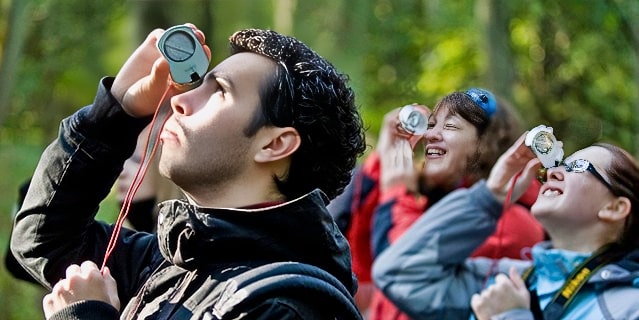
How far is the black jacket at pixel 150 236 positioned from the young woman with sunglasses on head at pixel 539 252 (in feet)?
2.63

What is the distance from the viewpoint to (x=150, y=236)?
8.71 feet

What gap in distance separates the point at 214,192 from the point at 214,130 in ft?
0.44

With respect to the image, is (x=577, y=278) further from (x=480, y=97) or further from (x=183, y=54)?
(x=183, y=54)

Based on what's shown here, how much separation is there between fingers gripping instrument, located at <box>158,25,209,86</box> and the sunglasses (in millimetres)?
839

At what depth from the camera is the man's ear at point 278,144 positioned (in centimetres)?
231

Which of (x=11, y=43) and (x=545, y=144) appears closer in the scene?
(x=545, y=144)

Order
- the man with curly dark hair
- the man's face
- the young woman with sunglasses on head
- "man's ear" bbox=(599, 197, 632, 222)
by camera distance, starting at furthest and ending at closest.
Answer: "man's ear" bbox=(599, 197, 632, 222) < the young woman with sunglasses on head < the man's face < the man with curly dark hair

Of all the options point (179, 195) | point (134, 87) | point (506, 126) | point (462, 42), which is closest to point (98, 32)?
point (462, 42)

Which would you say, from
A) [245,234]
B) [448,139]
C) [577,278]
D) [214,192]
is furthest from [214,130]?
[577,278]

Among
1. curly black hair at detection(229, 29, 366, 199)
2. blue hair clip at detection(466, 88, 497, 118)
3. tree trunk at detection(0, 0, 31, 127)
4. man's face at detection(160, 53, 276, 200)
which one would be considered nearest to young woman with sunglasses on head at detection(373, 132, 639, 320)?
blue hair clip at detection(466, 88, 497, 118)

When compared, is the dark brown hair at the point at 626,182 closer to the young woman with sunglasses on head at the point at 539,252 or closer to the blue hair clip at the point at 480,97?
the young woman with sunglasses on head at the point at 539,252

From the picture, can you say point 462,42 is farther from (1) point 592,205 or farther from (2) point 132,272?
(2) point 132,272

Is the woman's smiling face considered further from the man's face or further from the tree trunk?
the tree trunk

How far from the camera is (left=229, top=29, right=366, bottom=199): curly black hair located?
7.64 ft
